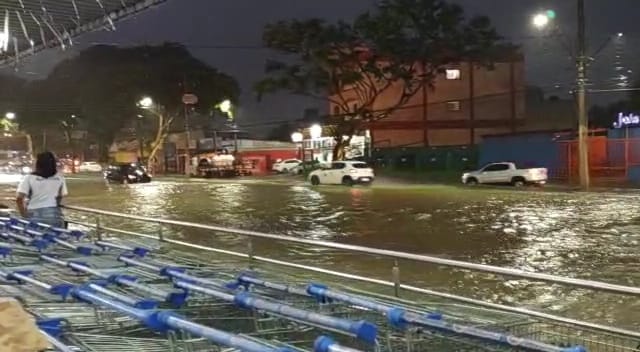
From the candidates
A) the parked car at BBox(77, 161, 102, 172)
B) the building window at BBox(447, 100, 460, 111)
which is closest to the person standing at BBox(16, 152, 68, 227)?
the building window at BBox(447, 100, 460, 111)

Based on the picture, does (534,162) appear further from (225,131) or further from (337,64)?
(225,131)

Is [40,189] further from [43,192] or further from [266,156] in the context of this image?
[266,156]

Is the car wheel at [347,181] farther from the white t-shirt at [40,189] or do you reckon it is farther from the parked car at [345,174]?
Answer: the white t-shirt at [40,189]

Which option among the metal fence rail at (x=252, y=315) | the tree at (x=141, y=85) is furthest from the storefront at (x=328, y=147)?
the metal fence rail at (x=252, y=315)

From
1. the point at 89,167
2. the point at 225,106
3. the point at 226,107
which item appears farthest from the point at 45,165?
the point at 89,167

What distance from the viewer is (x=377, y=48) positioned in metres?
50.8

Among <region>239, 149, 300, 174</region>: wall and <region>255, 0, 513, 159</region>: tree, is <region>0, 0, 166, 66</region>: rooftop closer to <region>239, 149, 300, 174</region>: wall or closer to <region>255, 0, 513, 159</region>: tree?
<region>255, 0, 513, 159</region>: tree

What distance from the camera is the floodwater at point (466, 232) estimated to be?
1023 centimetres

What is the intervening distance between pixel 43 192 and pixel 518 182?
104ft

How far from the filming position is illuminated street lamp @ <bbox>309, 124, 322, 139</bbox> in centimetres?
6130

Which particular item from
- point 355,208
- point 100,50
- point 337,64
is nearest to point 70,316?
point 355,208

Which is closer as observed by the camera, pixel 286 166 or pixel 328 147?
pixel 286 166

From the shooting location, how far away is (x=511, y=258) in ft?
43.1

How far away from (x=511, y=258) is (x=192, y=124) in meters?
69.5
